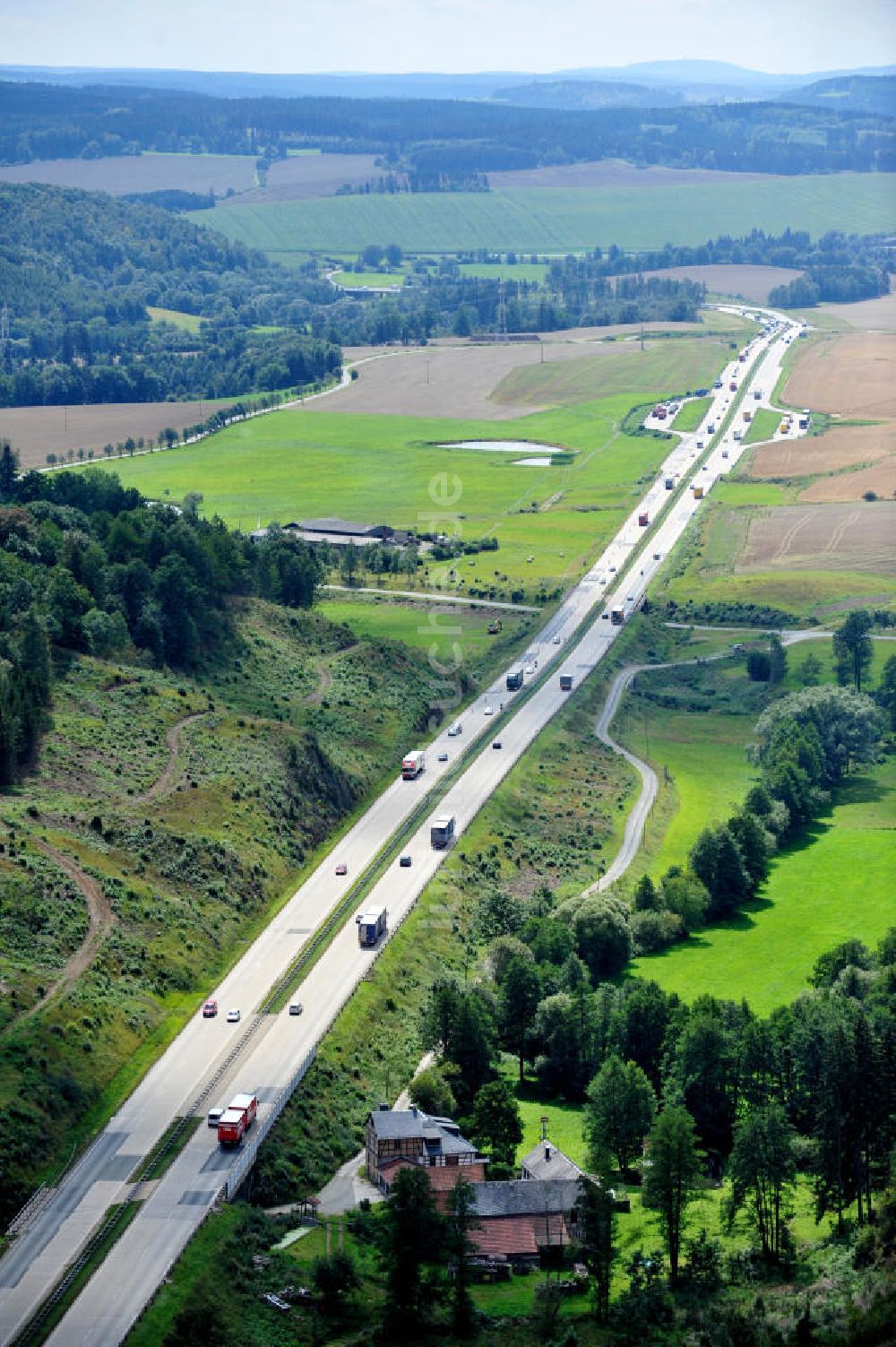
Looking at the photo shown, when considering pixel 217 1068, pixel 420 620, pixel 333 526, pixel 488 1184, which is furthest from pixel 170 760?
pixel 333 526

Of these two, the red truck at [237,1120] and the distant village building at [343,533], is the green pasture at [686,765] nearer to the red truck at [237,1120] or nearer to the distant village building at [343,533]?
the red truck at [237,1120]

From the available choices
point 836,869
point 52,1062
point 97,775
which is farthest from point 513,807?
point 52,1062

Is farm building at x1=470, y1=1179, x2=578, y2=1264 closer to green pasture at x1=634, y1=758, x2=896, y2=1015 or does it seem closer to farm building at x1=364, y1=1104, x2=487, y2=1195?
farm building at x1=364, y1=1104, x2=487, y2=1195

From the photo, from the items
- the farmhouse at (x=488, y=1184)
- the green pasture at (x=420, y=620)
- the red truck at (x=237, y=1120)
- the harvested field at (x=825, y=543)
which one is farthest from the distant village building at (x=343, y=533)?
the red truck at (x=237, y=1120)

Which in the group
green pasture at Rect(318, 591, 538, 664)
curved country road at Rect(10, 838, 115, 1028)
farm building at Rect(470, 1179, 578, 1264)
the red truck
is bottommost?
green pasture at Rect(318, 591, 538, 664)

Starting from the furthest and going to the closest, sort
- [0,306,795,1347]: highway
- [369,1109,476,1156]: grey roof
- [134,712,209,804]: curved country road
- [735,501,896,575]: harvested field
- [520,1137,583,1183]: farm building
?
[735,501,896,575]: harvested field, [134,712,209,804]: curved country road, [520,1137,583,1183]: farm building, [369,1109,476,1156]: grey roof, [0,306,795,1347]: highway

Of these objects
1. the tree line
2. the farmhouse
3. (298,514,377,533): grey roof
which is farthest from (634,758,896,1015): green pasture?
(298,514,377,533): grey roof

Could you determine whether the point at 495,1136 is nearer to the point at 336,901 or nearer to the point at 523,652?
the point at 336,901
